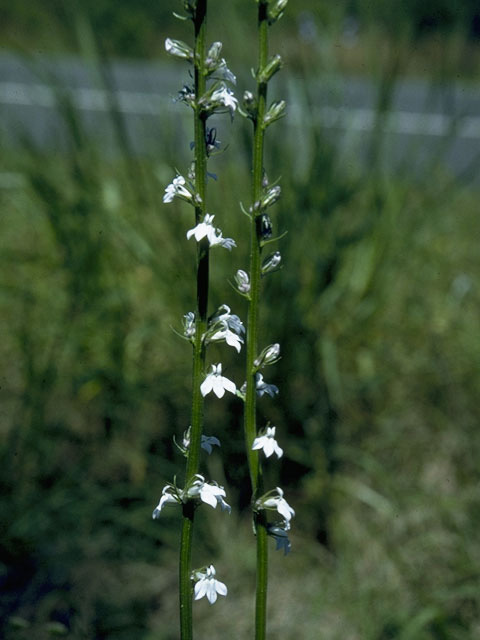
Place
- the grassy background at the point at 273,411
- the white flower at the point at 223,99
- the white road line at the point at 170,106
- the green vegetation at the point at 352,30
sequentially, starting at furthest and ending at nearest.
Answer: the white road line at the point at 170,106 < the green vegetation at the point at 352,30 < the grassy background at the point at 273,411 < the white flower at the point at 223,99

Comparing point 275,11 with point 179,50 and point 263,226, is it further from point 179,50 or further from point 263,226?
point 263,226

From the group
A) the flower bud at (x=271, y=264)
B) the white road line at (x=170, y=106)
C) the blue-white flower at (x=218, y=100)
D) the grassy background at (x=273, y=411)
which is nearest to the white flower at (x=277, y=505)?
the flower bud at (x=271, y=264)

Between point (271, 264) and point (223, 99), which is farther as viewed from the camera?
point (271, 264)

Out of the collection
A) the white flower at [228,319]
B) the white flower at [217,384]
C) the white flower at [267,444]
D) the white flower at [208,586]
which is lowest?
the white flower at [208,586]

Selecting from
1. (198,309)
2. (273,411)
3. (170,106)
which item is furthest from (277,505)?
(170,106)

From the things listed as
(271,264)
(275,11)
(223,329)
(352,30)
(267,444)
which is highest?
(352,30)

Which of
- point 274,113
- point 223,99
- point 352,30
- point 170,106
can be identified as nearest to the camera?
point 223,99

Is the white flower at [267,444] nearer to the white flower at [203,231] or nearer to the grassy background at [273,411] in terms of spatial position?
the white flower at [203,231]

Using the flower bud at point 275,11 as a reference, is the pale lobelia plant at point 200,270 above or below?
below
